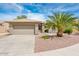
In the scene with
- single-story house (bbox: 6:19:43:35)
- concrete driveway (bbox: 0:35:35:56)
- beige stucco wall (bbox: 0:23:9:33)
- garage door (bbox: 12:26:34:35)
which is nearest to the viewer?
concrete driveway (bbox: 0:35:35:56)

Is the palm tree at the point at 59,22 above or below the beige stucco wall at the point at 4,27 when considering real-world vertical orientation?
above

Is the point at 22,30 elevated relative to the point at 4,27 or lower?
lower

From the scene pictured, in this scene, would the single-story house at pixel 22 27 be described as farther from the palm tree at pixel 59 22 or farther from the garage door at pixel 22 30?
the palm tree at pixel 59 22

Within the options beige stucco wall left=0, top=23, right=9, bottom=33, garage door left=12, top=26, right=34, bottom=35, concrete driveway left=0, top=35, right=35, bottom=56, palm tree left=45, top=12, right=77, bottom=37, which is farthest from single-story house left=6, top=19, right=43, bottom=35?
concrete driveway left=0, top=35, right=35, bottom=56

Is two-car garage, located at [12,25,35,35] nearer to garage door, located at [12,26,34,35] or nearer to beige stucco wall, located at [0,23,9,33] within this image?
garage door, located at [12,26,34,35]

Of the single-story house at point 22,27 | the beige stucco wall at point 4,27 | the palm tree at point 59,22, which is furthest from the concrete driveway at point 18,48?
the beige stucco wall at point 4,27

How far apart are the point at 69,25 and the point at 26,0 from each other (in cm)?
495

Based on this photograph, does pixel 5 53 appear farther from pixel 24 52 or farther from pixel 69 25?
pixel 69 25

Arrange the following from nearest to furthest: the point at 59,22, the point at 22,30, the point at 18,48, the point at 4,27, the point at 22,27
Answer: the point at 18,48 < the point at 59,22 < the point at 22,30 < the point at 22,27 < the point at 4,27

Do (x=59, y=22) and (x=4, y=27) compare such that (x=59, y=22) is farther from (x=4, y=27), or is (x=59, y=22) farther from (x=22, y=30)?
(x=4, y=27)

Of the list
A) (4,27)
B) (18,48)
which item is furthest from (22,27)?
(18,48)

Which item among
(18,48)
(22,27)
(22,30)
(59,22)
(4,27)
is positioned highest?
(59,22)

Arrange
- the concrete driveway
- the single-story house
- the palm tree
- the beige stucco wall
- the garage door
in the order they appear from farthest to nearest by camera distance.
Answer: the beige stucco wall
the garage door
the single-story house
the palm tree
the concrete driveway

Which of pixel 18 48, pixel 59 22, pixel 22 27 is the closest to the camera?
pixel 18 48
